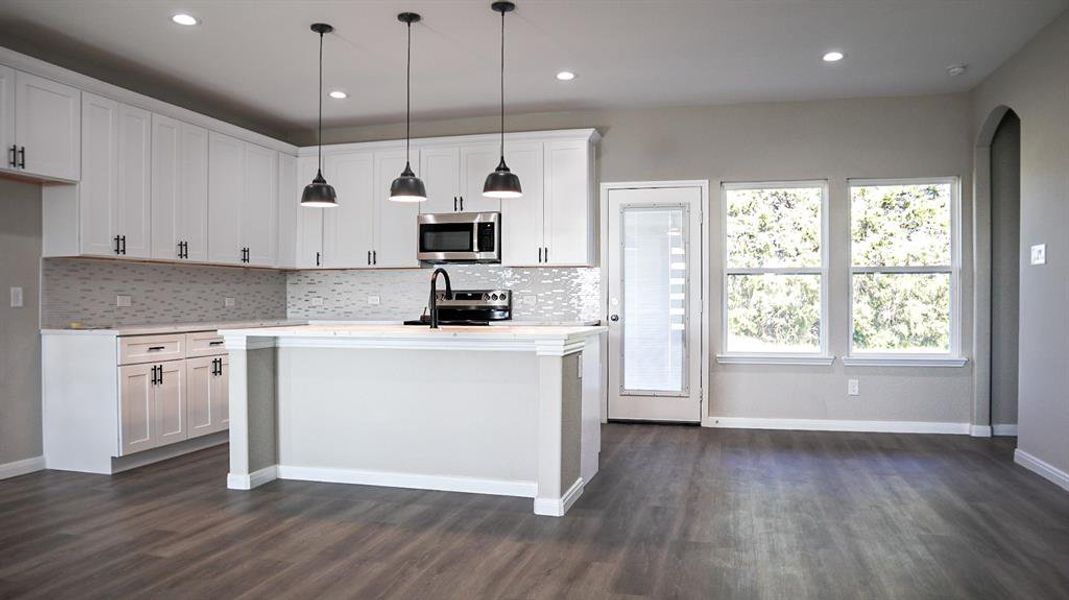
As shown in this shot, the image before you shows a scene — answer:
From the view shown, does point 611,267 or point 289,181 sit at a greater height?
point 289,181

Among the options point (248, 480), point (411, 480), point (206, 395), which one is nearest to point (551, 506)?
point (411, 480)

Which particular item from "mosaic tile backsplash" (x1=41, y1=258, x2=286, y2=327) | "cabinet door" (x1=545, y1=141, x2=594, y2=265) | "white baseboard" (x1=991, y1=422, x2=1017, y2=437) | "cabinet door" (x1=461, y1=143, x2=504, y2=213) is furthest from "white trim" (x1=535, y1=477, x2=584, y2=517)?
"white baseboard" (x1=991, y1=422, x2=1017, y2=437)

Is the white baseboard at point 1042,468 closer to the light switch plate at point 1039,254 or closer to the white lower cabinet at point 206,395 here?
the light switch plate at point 1039,254

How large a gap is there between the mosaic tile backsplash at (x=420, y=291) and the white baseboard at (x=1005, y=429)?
314 centimetres

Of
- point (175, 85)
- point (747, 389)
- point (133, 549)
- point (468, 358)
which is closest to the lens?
point (133, 549)

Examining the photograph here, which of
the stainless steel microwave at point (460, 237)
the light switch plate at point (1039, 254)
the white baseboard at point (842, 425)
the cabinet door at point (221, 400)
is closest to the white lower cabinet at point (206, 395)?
the cabinet door at point (221, 400)

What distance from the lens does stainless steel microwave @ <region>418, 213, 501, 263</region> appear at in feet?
19.5

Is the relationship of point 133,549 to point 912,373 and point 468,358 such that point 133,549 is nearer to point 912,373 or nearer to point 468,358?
point 468,358

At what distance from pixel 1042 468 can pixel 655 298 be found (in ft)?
9.28

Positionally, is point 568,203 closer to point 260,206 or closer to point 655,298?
point 655,298

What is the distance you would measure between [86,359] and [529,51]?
332 centimetres

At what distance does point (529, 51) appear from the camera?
4.66 metres

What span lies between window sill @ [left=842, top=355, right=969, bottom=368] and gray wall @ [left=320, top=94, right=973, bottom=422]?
5 cm

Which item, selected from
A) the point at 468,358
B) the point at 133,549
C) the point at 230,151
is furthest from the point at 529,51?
the point at 133,549
